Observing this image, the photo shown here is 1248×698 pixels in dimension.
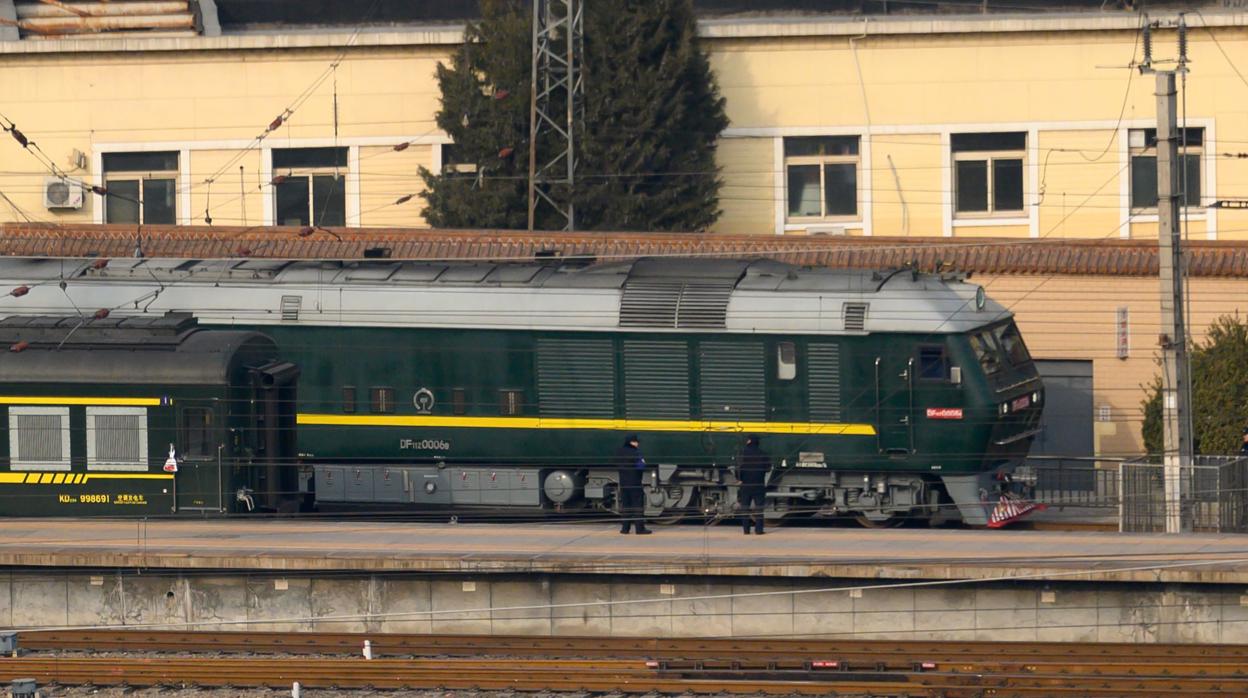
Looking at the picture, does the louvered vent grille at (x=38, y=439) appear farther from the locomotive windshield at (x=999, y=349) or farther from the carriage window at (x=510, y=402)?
the locomotive windshield at (x=999, y=349)

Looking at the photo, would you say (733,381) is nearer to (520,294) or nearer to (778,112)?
(520,294)

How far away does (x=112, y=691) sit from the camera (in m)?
22.7

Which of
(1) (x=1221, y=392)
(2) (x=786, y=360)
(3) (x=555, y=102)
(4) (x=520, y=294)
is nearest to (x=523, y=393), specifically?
(4) (x=520, y=294)

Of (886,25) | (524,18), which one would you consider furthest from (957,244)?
(524,18)

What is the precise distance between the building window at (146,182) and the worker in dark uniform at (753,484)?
24842mm

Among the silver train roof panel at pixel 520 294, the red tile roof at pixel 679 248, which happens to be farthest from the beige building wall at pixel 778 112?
the silver train roof panel at pixel 520 294

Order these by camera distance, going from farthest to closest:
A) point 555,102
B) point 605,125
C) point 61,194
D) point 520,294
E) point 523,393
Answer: point 61,194
point 555,102
point 605,125
point 520,294
point 523,393

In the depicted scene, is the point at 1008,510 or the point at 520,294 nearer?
the point at 1008,510

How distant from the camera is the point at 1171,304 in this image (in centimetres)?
2977

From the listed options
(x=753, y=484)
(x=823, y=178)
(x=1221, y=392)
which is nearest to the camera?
(x=753, y=484)

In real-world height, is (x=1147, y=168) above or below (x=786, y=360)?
above

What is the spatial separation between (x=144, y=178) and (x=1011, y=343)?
26.5m

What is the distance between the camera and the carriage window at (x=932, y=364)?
3041 centimetres

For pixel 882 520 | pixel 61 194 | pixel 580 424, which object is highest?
pixel 61 194
